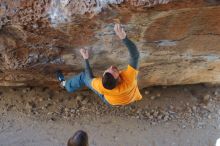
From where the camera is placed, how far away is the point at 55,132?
561 centimetres

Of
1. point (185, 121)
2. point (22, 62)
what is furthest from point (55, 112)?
point (185, 121)

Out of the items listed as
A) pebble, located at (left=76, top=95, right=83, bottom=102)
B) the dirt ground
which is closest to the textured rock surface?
the dirt ground

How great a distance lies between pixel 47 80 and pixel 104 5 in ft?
5.67

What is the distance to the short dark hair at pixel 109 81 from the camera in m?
4.20

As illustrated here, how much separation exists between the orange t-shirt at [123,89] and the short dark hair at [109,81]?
10 cm

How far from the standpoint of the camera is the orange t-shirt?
4.42m

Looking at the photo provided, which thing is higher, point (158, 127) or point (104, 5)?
point (104, 5)

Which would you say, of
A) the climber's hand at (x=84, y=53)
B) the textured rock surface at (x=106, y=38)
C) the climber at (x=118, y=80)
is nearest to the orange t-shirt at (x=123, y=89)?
the climber at (x=118, y=80)

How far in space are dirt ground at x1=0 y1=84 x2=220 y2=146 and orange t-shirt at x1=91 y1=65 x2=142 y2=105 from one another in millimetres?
1127

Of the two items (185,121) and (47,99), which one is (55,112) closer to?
(47,99)

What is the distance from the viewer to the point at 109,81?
4238mm

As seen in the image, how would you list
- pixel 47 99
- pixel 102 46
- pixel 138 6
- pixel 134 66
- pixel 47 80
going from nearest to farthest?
1. pixel 138 6
2. pixel 134 66
3. pixel 102 46
4. pixel 47 80
5. pixel 47 99

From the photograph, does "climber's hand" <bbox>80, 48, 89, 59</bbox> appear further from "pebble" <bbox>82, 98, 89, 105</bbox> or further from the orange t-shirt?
"pebble" <bbox>82, 98, 89, 105</bbox>

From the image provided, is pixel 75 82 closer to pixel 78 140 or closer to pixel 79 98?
pixel 79 98
